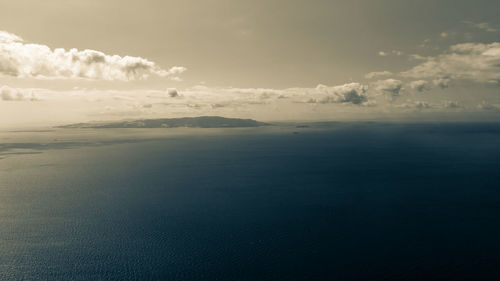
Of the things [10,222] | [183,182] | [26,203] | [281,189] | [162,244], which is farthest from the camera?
[183,182]

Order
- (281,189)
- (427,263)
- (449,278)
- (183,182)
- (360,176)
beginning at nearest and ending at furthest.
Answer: (449,278)
(427,263)
(281,189)
(183,182)
(360,176)

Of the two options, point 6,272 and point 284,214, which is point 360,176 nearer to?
point 284,214

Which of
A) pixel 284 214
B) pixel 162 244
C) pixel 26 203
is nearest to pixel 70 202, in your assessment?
pixel 26 203

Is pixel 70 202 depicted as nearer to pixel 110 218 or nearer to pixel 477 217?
pixel 110 218

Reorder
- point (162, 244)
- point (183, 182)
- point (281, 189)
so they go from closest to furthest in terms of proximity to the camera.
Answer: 1. point (162, 244)
2. point (281, 189)
3. point (183, 182)

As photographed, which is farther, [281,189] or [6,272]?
[281,189]

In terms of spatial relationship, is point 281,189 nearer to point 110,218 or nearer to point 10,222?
point 110,218

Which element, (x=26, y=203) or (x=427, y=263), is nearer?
(x=427, y=263)

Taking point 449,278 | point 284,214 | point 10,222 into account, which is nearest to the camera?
point 449,278

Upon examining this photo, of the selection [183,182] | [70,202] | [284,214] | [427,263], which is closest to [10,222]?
[70,202]
